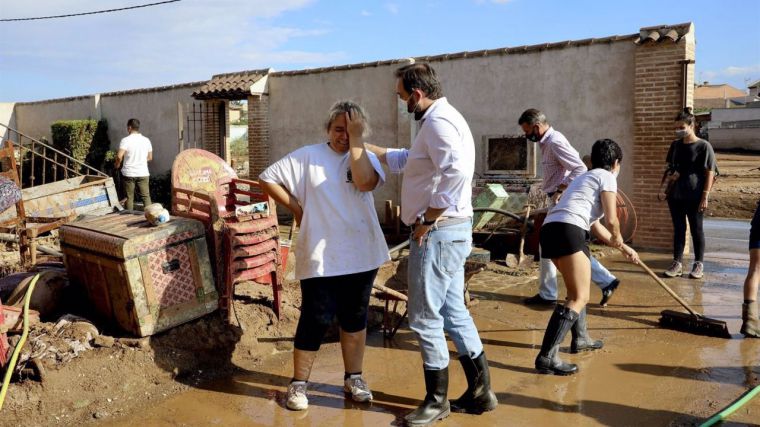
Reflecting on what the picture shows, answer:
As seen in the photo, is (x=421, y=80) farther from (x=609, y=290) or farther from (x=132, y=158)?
(x=132, y=158)

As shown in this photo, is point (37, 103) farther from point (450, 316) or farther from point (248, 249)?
point (450, 316)

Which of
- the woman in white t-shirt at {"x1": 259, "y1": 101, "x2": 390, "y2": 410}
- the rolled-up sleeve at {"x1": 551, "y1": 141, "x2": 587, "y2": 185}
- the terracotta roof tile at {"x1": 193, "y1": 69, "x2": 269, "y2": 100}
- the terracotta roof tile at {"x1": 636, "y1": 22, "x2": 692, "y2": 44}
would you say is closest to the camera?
the woman in white t-shirt at {"x1": 259, "y1": 101, "x2": 390, "y2": 410}

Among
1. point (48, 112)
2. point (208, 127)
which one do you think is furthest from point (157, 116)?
point (48, 112)

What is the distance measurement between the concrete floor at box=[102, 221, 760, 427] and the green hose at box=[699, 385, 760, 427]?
0.08 m

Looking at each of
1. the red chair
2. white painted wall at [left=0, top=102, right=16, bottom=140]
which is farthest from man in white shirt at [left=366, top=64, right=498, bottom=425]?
white painted wall at [left=0, top=102, right=16, bottom=140]

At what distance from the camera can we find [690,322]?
542cm

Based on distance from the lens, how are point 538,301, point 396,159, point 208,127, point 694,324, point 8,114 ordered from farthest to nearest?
1. point 8,114
2. point 208,127
3. point 538,301
4. point 694,324
5. point 396,159

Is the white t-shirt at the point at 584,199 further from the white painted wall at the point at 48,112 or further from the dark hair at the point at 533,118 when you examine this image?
the white painted wall at the point at 48,112

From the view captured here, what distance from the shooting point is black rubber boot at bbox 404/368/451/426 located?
12.1 ft

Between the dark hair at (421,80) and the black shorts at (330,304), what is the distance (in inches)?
44.7

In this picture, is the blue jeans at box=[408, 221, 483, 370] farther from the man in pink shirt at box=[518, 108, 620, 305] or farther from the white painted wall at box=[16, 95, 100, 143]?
the white painted wall at box=[16, 95, 100, 143]

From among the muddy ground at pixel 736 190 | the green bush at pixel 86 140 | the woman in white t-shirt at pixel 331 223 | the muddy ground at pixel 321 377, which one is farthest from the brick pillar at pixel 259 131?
the woman in white t-shirt at pixel 331 223

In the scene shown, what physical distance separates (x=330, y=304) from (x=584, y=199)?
6.47ft

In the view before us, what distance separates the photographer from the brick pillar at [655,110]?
8.80m
